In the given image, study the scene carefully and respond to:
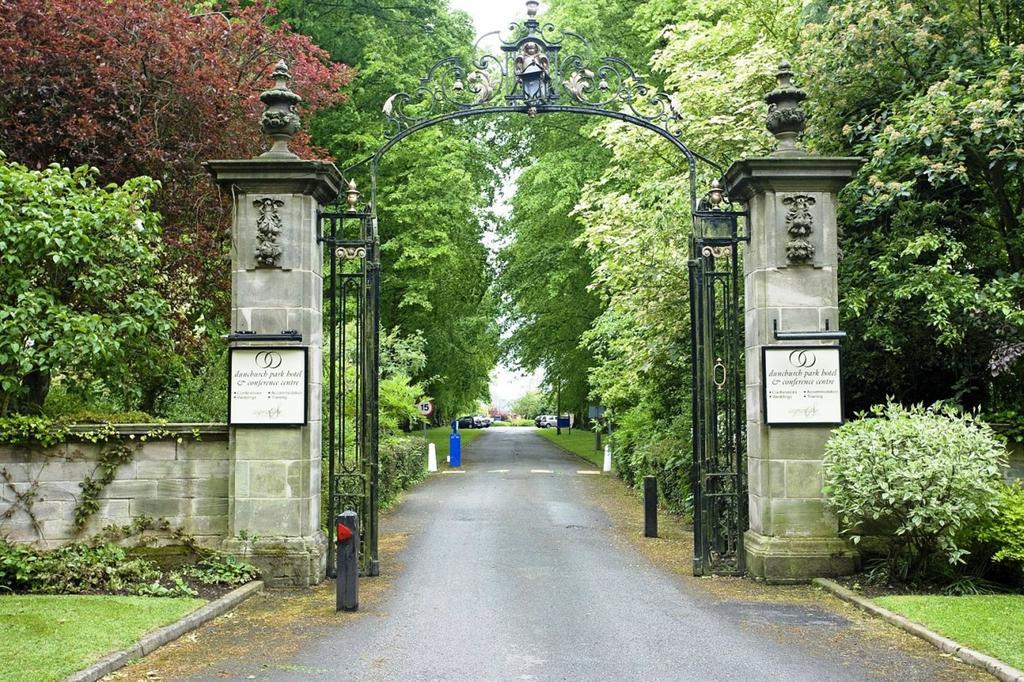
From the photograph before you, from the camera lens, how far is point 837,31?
12.9m

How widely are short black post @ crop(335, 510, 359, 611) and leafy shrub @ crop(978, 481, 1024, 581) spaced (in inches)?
232

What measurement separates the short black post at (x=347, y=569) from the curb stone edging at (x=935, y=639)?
15.3 ft

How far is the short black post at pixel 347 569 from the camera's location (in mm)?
8656

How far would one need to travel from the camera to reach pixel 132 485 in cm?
995

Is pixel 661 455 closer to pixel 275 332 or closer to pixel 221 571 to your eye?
pixel 275 332

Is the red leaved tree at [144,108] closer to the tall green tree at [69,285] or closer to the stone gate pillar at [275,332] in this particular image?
the tall green tree at [69,285]

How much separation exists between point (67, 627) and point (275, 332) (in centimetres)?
364

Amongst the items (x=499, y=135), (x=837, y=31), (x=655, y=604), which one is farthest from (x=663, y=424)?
(x=499, y=135)

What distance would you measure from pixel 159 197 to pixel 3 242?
16.6 ft

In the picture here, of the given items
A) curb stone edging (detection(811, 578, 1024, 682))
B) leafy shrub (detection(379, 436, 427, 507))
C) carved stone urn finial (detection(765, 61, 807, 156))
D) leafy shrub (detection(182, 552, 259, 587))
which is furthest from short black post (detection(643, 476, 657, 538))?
leafy shrub (detection(182, 552, 259, 587))

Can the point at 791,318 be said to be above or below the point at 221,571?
above

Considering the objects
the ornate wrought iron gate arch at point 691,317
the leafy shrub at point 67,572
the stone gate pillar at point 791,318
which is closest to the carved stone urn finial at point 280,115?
the ornate wrought iron gate arch at point 691,317

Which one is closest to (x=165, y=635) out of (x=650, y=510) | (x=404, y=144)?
(x=650, y=510)

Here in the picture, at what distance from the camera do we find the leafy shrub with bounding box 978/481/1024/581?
8641 millimetres
